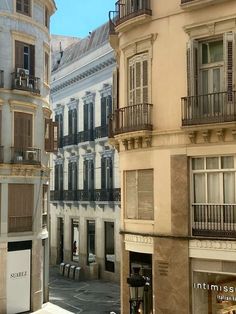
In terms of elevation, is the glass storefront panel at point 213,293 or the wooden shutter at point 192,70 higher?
the wooden shutter at point 192,70

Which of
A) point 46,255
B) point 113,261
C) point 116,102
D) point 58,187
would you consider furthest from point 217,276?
point 58,187

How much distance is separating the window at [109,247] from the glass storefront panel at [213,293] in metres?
18.6

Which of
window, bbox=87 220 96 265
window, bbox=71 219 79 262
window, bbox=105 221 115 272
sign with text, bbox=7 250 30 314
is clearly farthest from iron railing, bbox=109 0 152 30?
window, bbox=71 219 79 262

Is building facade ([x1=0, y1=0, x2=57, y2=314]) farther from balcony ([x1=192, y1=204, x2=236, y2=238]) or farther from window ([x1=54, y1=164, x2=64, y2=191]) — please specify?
window ([x1=54, y1=164, x2=64, y2=191])

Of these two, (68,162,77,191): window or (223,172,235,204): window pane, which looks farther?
(68,162,77,191): window

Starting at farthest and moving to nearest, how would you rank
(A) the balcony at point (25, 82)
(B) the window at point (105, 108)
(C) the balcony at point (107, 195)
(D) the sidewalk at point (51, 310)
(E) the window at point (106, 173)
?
1. (B) the window at point (105, 108)
2. (E) the window at point (106, 173)
3. (C) the balcony at point (107, 195)
4. (A) the balcony at point (25, 82)
5. (D) the sidewalk at point (51, 310)

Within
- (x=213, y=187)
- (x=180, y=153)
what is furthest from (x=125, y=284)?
(x=180, y=153)

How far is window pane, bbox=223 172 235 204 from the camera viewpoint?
53.6ft

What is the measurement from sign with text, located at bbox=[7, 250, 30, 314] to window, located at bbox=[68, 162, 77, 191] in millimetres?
13349

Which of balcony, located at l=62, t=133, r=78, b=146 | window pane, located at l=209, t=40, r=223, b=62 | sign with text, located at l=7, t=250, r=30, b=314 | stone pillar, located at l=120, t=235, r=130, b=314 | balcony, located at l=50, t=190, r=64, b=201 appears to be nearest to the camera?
window pane, located at l=209, t=40, r=223, b=62

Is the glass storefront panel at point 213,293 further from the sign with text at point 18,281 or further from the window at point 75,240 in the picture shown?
the window at point 75,240

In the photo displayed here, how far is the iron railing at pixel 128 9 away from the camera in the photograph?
18281mm

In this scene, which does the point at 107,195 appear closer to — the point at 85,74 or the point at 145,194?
the point at 85,74

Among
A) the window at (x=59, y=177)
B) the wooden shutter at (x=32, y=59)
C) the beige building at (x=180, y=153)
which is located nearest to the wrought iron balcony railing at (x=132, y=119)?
the beige building at (x=180, y=153)
